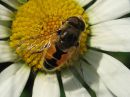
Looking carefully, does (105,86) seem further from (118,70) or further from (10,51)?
(10,51)

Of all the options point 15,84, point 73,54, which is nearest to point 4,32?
point 15,84

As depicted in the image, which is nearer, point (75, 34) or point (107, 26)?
point (75, 34)

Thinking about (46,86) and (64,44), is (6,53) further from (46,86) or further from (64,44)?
(64,44)

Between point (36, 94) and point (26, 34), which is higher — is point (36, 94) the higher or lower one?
the lower one

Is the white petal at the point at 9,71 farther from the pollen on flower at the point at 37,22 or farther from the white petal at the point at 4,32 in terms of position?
the white petal at the point at 4,32

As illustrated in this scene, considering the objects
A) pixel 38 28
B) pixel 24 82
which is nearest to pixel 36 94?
pixel 24 82

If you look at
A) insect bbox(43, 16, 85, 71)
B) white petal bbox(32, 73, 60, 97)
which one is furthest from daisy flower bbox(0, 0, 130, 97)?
insect bbox(43, 16, 85, 71)

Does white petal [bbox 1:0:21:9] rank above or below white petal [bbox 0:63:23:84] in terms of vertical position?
above

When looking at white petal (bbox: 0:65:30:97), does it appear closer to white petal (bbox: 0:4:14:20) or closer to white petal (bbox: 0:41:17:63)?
white petal (bbox: 0:41:17:63)
